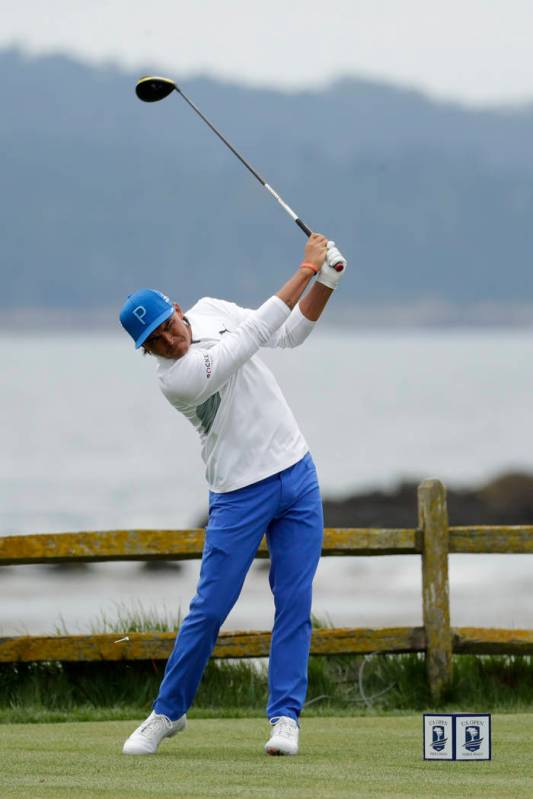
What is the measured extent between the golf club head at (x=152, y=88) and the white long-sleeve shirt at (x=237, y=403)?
1135 millimetres

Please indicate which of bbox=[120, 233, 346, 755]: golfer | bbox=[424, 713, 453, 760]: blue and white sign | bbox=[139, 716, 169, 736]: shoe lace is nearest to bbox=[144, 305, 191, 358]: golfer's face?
bbox=[120, 233, 346, 755]: golfer

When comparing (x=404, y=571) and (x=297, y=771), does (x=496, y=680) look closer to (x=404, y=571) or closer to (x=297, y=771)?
(x=297, y=771)

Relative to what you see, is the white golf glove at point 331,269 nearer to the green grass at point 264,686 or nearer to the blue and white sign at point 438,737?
the blue and white sign at point 438,737

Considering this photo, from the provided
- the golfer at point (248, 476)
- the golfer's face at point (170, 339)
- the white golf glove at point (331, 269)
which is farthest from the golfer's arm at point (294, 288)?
the golfer's face at point (170, 339)

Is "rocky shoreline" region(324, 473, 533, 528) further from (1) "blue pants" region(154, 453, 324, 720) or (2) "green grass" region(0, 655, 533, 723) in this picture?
(1) "blue pants" region(154, 453, 324, 720)

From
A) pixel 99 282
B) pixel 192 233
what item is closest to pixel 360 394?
pixel 99 282

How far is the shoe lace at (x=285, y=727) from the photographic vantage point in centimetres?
611

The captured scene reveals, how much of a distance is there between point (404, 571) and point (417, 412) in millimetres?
94968

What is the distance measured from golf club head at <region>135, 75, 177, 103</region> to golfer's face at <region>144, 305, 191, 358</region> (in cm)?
138

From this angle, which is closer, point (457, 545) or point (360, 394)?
point (457, 545)

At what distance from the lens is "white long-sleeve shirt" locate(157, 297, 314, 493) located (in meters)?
5.86

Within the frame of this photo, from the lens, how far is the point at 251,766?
579cm

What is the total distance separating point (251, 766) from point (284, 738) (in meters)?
0.33

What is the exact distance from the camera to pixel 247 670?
8438 millimetres
